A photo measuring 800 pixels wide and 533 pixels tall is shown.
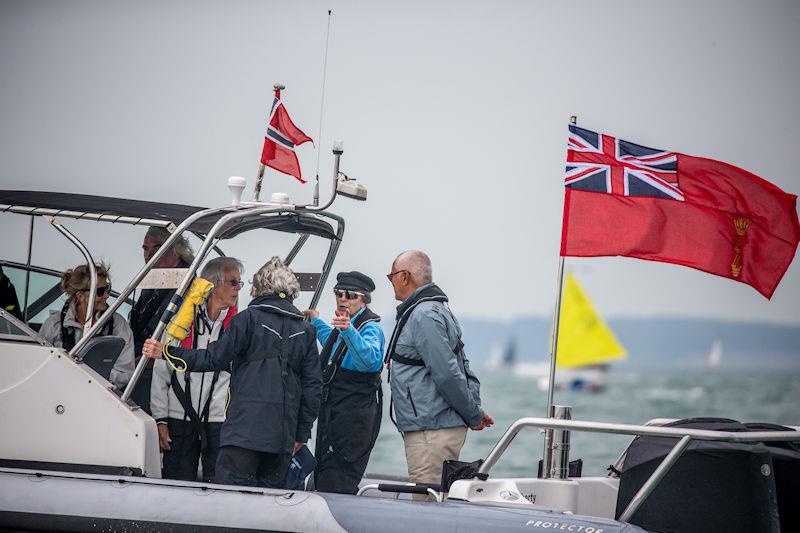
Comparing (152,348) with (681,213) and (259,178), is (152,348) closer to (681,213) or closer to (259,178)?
(259,178)

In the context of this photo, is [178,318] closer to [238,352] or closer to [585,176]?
[238,352]

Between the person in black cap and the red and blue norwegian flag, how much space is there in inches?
A: 54.8

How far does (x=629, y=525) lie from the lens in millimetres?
5961

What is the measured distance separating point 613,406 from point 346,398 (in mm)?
60978

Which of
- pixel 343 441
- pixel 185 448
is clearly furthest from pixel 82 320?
pixel 343 441

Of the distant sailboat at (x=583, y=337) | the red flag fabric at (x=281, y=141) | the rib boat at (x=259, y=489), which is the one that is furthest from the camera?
the distant sailboat at (x=583, y=337)

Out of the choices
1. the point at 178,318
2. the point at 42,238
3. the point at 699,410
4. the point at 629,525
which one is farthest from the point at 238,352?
the point at 699,410

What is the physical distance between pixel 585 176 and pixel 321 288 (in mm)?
1872

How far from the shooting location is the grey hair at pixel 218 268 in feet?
23.5

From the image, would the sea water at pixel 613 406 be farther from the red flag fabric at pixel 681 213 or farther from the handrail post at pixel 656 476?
the handrail post at pixel 656 476

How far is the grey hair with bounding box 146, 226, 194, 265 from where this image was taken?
7.51 metres

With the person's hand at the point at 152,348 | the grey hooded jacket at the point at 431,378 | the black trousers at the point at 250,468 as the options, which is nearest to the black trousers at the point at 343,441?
the grey hooded jacket at the point at 431,378

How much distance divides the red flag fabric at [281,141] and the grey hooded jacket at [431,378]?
1.19 metres

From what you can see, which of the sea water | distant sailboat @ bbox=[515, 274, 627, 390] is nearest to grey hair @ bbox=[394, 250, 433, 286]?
the sea water
